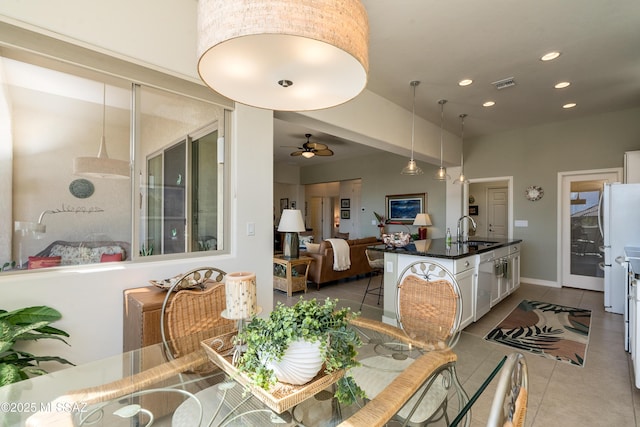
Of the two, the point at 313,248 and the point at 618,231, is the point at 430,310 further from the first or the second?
the point at 618,231

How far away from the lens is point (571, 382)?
91.6 inches

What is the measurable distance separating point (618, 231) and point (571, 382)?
2490 mm

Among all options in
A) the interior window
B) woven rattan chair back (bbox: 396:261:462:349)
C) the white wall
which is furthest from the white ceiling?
woven rattan chair back (bbox: 396:261:462:349)

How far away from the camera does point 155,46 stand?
2.04 metres

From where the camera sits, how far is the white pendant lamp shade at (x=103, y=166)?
2.09 m

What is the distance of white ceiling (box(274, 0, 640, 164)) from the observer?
7.71 feet

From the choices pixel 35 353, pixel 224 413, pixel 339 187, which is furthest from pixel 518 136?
pixel 35 353

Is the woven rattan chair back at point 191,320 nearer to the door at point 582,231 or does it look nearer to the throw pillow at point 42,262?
the throw pillow at point 42,262

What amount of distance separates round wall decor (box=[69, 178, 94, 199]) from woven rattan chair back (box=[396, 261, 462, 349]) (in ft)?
7.64

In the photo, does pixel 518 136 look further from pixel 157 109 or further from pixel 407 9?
pixel 157 109

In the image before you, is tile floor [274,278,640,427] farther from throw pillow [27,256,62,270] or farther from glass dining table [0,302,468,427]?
throw pillow [27,256,62,270]

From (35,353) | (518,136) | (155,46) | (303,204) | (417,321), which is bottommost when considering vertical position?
(35,353)

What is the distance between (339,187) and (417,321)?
8.06 metres

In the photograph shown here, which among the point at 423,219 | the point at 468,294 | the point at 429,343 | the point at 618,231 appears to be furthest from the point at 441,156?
the point at 429,343
